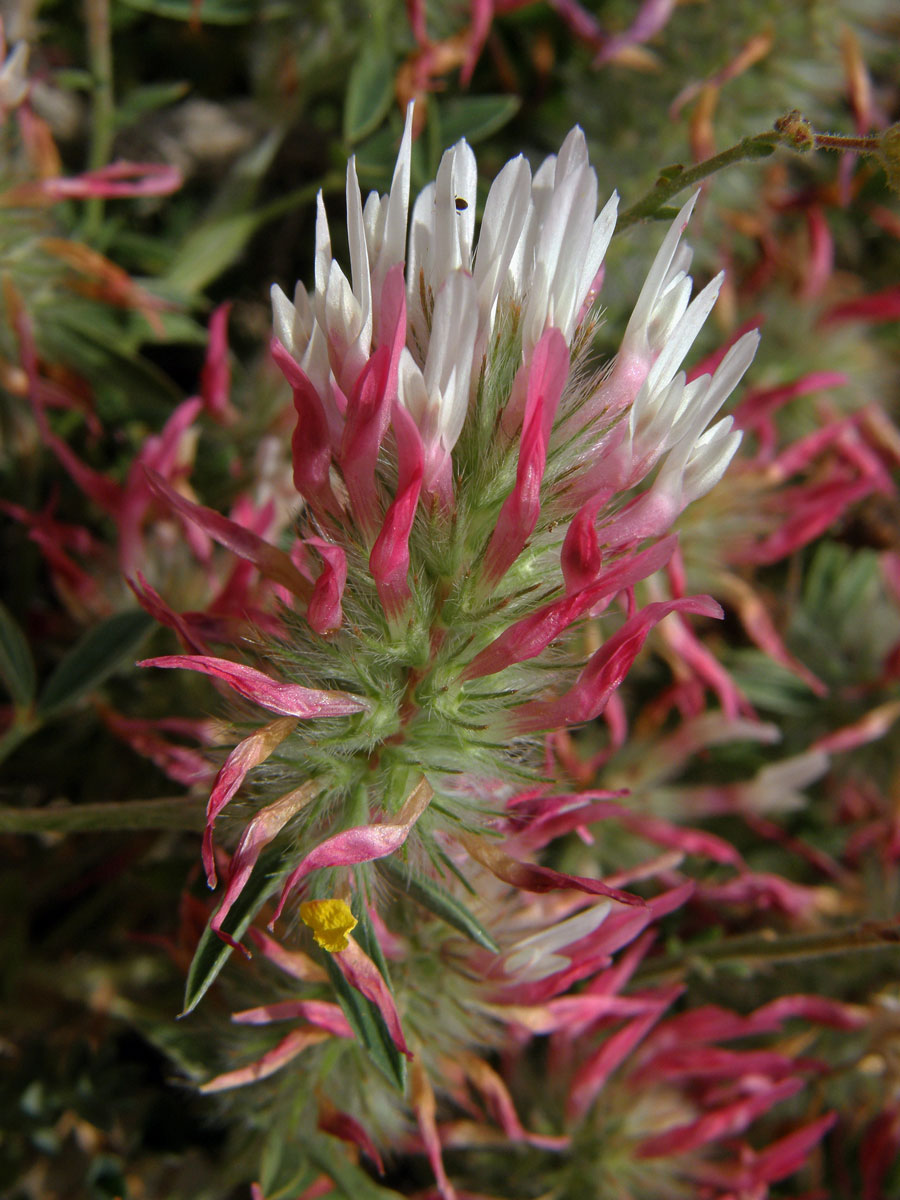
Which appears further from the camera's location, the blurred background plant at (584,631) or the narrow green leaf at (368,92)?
the narrow green leaf at (368,92)

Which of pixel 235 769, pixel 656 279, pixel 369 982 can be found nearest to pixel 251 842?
pixel 235 769

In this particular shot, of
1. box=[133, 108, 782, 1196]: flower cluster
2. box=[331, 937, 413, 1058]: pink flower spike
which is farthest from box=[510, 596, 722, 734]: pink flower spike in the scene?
box=[331, 937, 413, 1058]: pink flower spike

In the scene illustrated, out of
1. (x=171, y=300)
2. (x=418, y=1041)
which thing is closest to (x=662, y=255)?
(x=418, y=1041)

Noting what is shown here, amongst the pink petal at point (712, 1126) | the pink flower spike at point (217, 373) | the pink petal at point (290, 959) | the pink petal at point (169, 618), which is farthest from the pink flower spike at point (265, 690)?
the pink petal at point (712, 1126)

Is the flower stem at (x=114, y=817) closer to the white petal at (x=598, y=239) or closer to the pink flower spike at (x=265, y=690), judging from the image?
the pink flower spike at (x=265, y=690)

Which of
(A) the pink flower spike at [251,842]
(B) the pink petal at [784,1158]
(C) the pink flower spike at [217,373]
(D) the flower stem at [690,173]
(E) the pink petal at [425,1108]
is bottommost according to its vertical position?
(B) the pink petal at [784,1158]

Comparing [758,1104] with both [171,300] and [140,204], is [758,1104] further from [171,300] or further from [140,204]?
[140,204]
